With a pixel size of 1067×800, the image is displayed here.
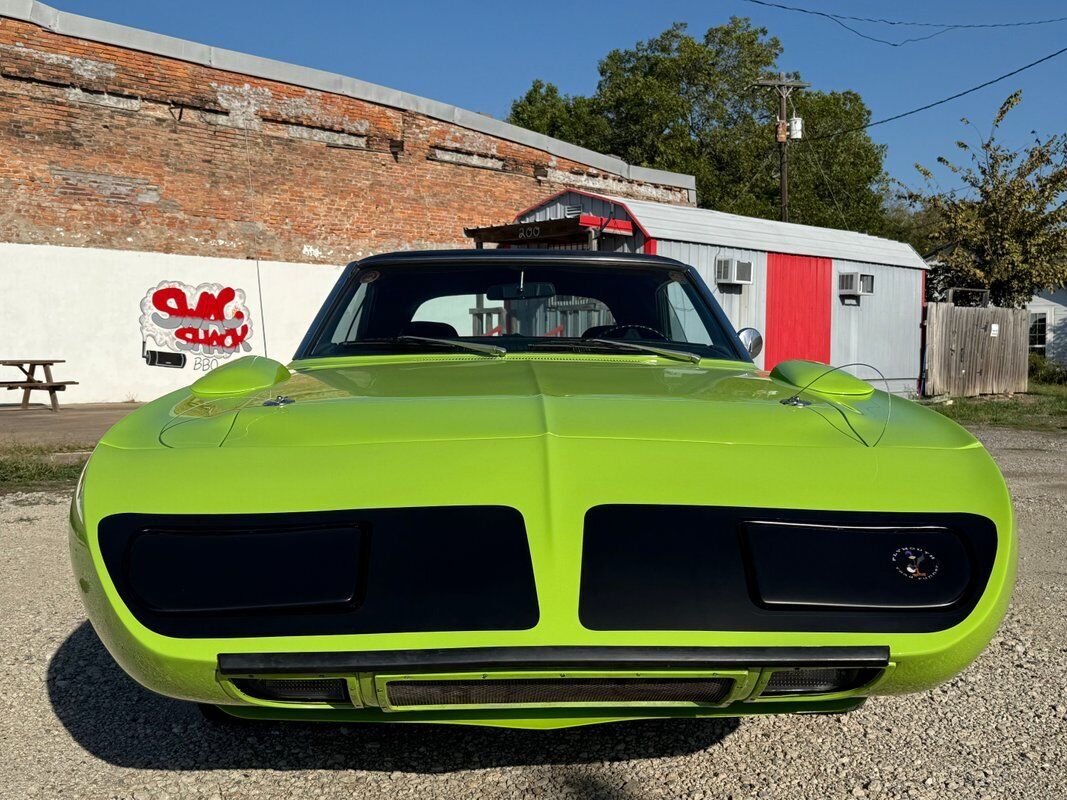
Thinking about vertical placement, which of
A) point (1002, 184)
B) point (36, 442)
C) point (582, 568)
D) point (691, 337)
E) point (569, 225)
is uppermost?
point (1002, 184)

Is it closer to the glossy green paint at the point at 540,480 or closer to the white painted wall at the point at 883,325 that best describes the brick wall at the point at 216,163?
the white painted wall at the point at 883,325

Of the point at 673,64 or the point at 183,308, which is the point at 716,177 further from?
the point at 183,308

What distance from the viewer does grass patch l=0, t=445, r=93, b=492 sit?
720 cm

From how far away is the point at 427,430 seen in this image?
6.84 feet

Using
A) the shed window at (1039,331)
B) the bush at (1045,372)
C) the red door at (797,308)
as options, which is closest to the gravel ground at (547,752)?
the red door at (797,308)

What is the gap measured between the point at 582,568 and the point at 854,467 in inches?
24.6

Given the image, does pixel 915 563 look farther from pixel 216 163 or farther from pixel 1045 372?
pixel 1045 372

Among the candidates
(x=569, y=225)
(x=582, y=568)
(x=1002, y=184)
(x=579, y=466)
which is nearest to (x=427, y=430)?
(x=579, y=466)

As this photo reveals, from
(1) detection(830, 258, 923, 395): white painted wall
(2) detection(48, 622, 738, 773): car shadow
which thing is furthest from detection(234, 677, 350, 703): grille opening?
(1) detection(830, 258, 923, 395): white painted wall

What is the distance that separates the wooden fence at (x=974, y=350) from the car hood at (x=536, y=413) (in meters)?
16.8

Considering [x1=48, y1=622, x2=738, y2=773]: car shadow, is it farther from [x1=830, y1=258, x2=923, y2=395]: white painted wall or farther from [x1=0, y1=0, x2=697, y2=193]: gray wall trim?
[x1=0, y1=0, x2=697, y2=193]: gray wall trim

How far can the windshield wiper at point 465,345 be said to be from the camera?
3.09m

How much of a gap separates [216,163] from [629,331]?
15.4m

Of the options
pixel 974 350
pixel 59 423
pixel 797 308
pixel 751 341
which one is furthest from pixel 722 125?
pixel 751 341
